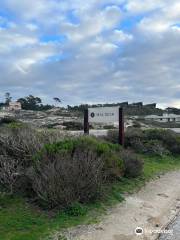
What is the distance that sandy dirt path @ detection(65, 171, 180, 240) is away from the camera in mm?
9719

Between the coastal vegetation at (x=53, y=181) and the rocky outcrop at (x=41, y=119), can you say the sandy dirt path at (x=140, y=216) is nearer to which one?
the coastal vegetation at (x=53, y=181)

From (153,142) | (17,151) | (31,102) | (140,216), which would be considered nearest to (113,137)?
(153,142)

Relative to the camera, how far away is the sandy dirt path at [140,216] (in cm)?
972

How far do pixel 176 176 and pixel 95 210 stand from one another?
26.1 feet

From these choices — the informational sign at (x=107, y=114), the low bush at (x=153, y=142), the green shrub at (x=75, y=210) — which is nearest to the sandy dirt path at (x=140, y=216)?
the green shrub at (x=75, y=210)

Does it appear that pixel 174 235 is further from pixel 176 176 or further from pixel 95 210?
pixel 176 176

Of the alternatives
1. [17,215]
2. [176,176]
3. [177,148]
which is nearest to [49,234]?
[17,215]

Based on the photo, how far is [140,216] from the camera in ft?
37.6

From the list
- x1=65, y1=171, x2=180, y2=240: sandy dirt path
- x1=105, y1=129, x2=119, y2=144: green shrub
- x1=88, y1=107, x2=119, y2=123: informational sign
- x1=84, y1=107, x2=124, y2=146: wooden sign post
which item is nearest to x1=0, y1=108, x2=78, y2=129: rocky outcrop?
x1=105, y1=129, x2=119, y2=144: green shrub

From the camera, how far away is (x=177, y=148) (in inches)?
1021

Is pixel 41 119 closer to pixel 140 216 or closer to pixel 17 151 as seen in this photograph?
pixel 17 151

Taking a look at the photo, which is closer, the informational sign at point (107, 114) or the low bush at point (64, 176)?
the low bush at point (64, 176)

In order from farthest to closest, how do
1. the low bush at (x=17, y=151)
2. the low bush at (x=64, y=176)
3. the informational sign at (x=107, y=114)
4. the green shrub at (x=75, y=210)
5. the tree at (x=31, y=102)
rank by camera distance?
the tree at (x=31, y=102)
the informational sign at (x=107, y=114)
the low bush at (x=17, y=151)
the low bush at (x=64, y=176)
the green shrub at (x=75, y=210)

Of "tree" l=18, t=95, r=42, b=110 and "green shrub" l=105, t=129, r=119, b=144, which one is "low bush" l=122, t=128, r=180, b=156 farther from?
"tree" l=18, t=95, r=42, b=110
